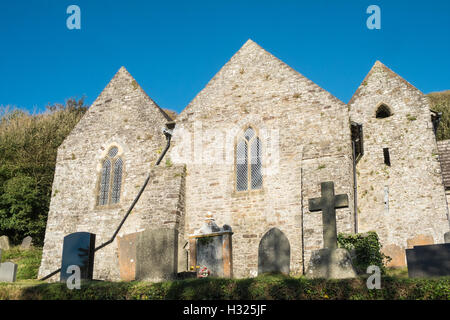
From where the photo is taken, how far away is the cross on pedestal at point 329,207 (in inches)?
375

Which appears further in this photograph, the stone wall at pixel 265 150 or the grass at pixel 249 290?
the stone wall at pixel 265 150

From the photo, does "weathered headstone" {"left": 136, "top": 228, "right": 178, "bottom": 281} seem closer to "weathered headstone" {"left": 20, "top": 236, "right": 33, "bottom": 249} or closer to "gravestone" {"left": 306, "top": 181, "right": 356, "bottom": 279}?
"gravestone" {"left": 306, "top": 181, "right": 356, "bottom": 279}

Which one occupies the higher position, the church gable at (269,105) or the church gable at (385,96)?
the church gable at (385,96)

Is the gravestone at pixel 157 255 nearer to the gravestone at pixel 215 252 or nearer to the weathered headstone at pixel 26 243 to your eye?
the gravestone at pixel 215 252

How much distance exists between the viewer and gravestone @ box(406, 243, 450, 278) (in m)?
9.98

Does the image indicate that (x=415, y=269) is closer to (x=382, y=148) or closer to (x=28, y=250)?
(x=382, y=148)

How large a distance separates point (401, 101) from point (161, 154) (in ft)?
35.1

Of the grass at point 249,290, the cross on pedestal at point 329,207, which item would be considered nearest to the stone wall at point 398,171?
the cross on pedestal at point 329,207

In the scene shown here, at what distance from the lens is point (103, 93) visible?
66.9 ft

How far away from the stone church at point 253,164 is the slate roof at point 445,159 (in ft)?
6.77

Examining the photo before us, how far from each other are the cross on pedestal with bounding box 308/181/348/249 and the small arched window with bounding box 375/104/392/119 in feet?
34.0

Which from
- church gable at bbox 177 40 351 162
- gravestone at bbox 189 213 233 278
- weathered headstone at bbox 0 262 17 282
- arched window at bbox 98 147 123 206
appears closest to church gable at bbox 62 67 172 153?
arched window at bbox 98 147 123 206

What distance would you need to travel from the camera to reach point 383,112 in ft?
64.2
